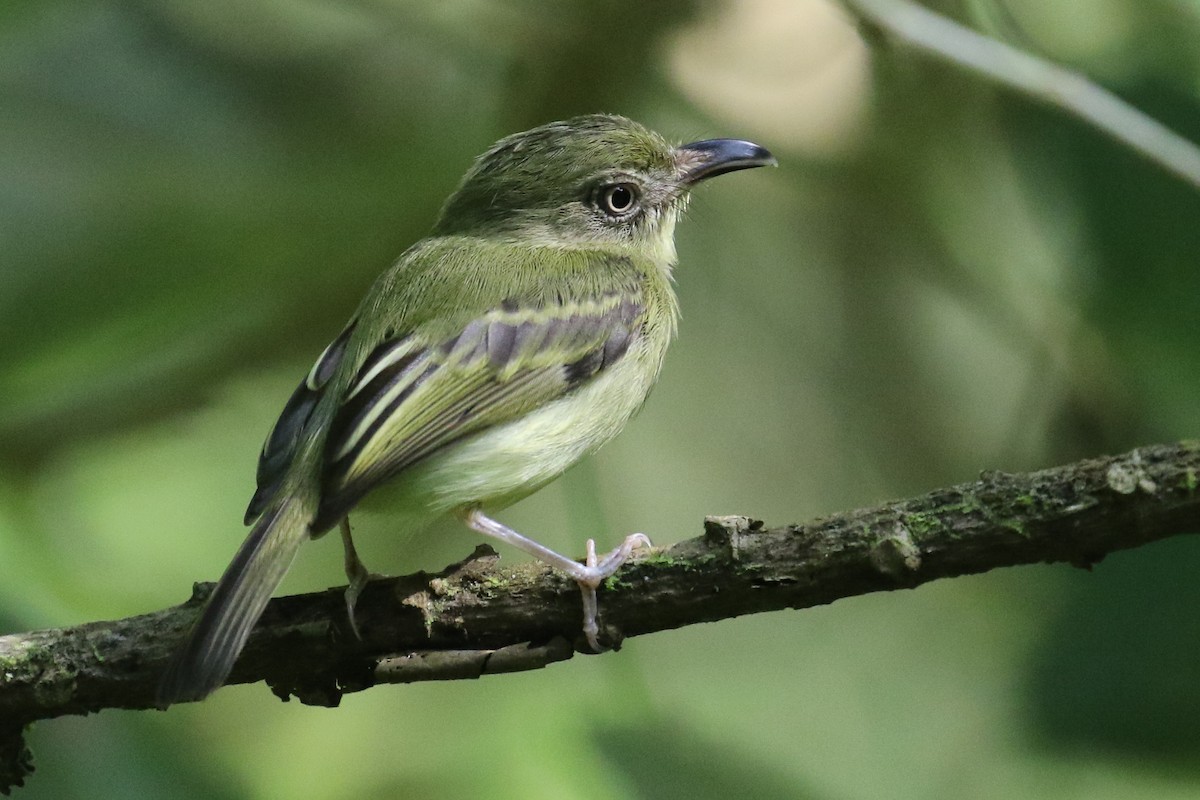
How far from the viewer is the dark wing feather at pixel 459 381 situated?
8.21ft

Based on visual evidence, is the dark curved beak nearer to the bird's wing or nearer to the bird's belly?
the bird's wing

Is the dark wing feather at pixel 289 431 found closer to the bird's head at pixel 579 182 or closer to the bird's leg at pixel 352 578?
the bird's leg at pixel 352 578

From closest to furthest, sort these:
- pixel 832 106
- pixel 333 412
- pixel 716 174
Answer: pixel 333 412, pixel 716 174, pixel 832 106

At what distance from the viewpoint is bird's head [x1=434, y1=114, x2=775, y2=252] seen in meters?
3.43

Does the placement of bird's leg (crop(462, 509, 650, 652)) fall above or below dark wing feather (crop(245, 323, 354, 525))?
below

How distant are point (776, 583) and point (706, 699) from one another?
2.03 m

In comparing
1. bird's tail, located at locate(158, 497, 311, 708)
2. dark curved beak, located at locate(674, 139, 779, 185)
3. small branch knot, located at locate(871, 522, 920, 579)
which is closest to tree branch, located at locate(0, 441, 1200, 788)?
small branch knot, located at locate(871, 522, 920, 579)

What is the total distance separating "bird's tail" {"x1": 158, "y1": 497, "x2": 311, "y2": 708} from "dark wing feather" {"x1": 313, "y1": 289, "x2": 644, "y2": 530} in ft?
0.35

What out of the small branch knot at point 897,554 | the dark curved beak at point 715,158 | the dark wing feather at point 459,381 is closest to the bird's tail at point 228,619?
the dark wing feather at point 459,381

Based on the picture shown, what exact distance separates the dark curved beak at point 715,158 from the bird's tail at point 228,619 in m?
1.71

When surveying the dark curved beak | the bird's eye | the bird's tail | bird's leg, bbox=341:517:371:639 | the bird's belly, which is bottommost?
the bird's tail

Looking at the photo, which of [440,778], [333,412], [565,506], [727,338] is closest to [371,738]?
[440,778]

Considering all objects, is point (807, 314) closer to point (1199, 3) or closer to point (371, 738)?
point (1199, 3)

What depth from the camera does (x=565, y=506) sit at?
4102 mm
